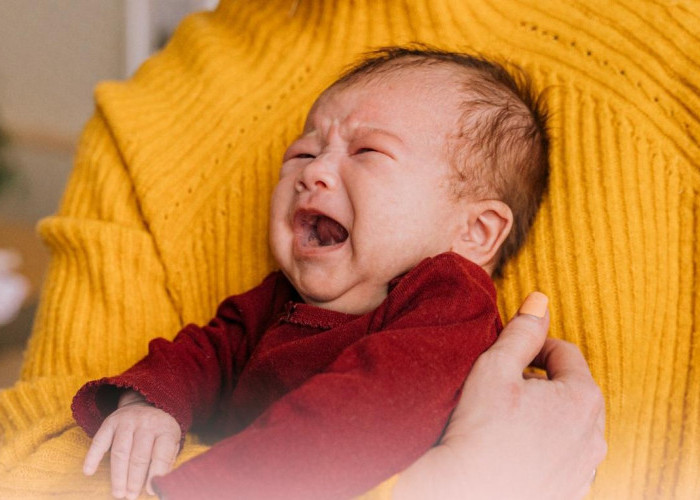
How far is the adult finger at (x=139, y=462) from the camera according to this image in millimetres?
697

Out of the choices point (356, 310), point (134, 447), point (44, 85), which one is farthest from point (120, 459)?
point (44, 85)

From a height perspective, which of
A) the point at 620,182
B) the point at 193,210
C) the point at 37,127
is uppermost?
the point at 620,182

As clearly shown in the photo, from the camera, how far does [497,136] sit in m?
0.92

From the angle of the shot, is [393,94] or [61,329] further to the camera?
[61,329]

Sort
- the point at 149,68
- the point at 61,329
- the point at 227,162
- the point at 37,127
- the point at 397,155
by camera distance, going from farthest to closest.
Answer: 1. the point at 37,127
2. the point at 149,68
3. the point at 227,162
4. the point at 61,329
5. the point at 397,155

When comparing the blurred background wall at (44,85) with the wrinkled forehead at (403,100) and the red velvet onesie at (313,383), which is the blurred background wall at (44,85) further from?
the wrinkled forehead at (403,100)

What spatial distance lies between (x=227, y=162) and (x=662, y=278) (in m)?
0.69

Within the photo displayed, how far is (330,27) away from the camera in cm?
119

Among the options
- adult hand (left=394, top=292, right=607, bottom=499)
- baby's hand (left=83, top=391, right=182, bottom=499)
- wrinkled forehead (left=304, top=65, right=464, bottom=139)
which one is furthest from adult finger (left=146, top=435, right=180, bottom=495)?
wrinkled forehead (left=304, top=65, right=464, bottom=139)

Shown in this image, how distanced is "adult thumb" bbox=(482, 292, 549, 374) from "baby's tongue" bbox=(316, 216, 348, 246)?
0.25m

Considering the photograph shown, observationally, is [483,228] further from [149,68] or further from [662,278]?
[149,68]

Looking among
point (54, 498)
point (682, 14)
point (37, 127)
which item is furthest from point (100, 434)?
point (37, 127)

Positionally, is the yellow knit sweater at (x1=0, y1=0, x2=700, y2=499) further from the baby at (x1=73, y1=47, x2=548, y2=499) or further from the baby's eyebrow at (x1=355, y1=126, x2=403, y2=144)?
the baby's eyebrow at (x1=355, y1=126, x2=403, y2=144)

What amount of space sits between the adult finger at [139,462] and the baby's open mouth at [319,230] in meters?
0.31
